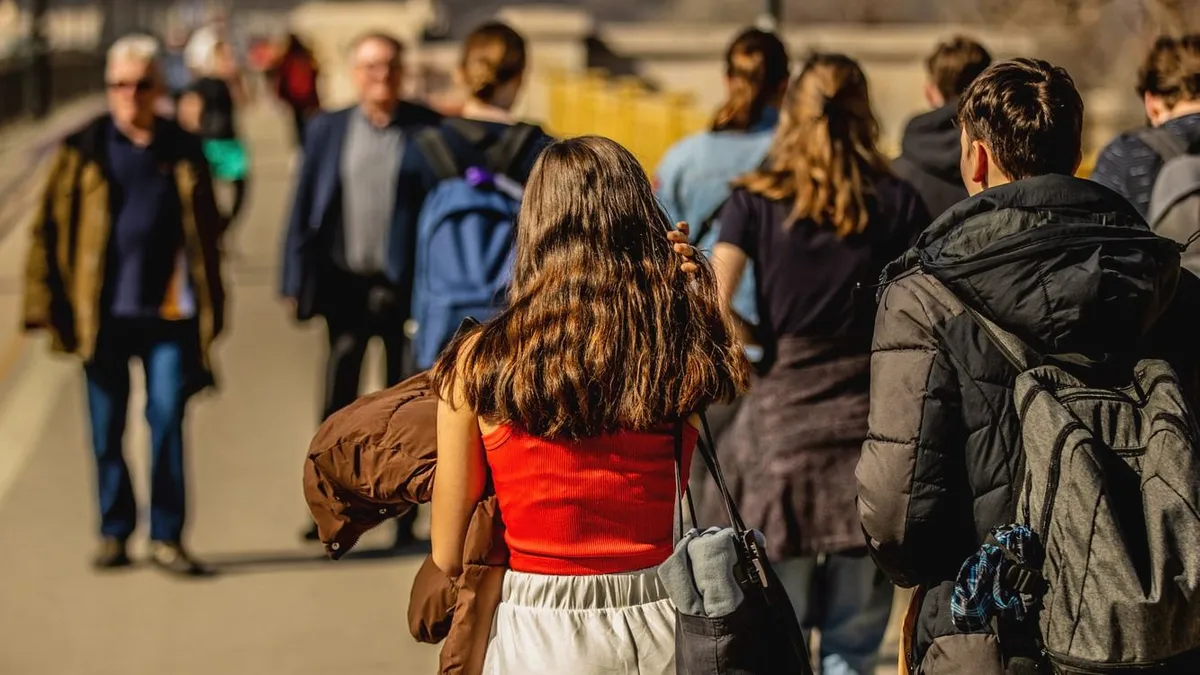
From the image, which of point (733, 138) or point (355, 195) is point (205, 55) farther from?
point (733, 138)

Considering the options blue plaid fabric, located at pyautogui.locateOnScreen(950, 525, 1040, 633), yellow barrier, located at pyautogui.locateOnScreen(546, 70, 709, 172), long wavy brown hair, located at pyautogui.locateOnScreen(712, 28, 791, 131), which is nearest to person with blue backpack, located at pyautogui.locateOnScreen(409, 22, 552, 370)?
long wavy brown hair, located at pyautogui.locateOnScreen(712, 28, 791, 131)

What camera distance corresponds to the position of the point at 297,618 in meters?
6.96

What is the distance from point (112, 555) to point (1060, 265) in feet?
17.4

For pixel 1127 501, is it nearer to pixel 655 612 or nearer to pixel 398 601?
pixel 655 612

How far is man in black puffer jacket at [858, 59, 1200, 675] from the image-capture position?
320 cm

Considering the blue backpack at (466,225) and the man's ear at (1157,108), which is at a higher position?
the man's ear at (1157,108)

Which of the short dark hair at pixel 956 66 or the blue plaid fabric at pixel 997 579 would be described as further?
the short dark hair at pixel 956 66

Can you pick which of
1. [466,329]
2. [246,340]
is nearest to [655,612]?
[466,329]

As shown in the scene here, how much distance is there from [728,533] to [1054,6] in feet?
57.4

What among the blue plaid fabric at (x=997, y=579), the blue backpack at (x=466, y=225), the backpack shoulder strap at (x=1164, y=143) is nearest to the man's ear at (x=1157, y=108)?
the backpack shoulder strap at (x=1164, y=143)

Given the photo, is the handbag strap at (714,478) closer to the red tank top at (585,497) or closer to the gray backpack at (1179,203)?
the red tank top at (585,497)

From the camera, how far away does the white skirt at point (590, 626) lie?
3.33 meters

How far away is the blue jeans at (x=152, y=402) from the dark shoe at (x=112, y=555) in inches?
7.4

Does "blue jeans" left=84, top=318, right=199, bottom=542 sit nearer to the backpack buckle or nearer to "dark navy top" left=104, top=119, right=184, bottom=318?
"dark navy top" left=104, top=119, right=184, bottom=318
